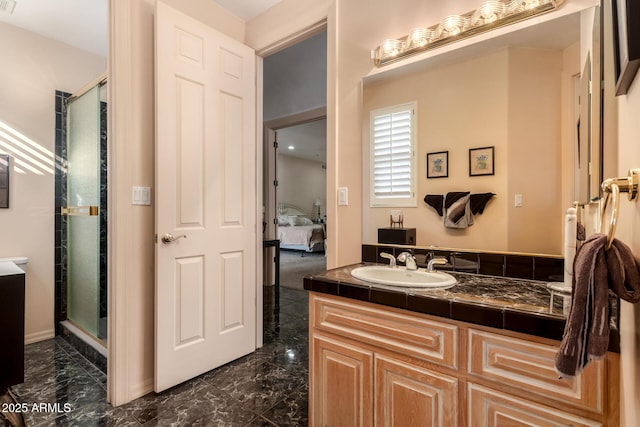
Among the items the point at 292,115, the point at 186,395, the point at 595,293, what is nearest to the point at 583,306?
the point at 595,293

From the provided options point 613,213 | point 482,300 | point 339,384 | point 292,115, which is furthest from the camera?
point 292,115

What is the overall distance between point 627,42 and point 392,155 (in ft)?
4.00

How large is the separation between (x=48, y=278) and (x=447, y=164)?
3.33 metres

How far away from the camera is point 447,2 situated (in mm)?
1572

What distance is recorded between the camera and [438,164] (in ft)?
5.17

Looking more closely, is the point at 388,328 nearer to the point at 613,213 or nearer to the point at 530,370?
the point at 530,370

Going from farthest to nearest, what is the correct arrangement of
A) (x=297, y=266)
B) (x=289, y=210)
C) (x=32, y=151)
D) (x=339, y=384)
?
(x=289, y=210) → (x=297, y=266) → (x=32, y=151) → (x=339, y=384)

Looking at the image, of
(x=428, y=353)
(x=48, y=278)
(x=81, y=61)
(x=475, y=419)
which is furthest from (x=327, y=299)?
(x=81, y=61)

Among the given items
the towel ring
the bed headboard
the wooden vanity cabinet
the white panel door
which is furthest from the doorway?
the towel ring

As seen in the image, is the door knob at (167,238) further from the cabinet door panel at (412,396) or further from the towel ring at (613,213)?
the towel ring at (613,213)

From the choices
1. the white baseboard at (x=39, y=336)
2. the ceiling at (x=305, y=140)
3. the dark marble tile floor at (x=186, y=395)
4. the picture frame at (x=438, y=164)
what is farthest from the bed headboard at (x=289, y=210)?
the picture frame at (x=438, y=164)

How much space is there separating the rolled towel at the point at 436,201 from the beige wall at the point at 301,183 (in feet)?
24.5

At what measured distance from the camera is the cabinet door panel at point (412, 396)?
3.41ft

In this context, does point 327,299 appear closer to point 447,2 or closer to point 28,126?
point 447,2
